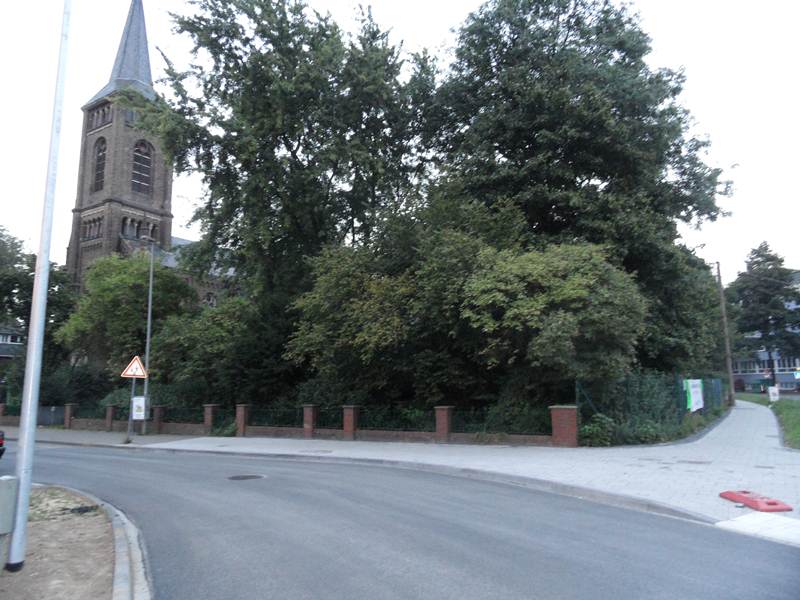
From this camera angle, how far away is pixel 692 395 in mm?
23141

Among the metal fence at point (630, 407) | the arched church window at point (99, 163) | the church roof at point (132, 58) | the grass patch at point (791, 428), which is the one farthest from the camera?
the arched church window at point (99, 163)

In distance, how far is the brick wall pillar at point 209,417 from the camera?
2722cm

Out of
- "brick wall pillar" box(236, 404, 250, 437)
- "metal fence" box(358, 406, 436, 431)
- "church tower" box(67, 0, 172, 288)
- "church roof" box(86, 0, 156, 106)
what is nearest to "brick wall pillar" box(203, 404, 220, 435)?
"brick wall pillar" box(236, 404, 250, 437)

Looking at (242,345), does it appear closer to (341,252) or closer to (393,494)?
(341,252)

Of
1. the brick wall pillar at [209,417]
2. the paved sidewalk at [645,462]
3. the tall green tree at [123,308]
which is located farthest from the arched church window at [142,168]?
the paved sidewalk at [645,462]

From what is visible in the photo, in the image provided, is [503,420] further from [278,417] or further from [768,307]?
[768,307]

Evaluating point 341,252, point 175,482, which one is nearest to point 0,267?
point 341,252

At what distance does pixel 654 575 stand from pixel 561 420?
11483 millimetres

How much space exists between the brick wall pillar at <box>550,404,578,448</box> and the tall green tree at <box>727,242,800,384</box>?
6399 cm

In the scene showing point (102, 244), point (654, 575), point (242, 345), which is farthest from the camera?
point (102, 244)

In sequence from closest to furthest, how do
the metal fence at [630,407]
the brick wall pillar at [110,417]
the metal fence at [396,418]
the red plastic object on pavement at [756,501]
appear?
the red plastic object on pavement at [756,501] < the metal fence at [630,407] < the metal fence at [396,418] < the brick wall pillar at [110,417]

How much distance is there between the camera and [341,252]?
21.6m

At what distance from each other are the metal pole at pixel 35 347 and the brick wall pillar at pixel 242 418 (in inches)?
778

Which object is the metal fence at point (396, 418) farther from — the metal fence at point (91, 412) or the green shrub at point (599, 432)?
the metal fence at point (91, 412)
